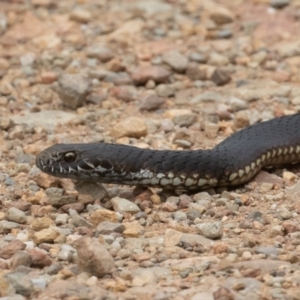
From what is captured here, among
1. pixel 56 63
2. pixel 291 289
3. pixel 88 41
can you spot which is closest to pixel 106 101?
pixel 56 63

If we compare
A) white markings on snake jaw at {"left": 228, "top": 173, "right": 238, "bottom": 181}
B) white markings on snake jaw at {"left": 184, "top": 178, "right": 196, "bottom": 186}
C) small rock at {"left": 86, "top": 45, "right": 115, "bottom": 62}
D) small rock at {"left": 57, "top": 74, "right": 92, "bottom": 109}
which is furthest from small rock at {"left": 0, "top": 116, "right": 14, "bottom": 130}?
white markings on snake jaw at {"left": 228, "top": 173, "right": 238, "bottom": 181}

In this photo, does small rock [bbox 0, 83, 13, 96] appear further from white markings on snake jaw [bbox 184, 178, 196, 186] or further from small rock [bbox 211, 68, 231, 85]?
white markings on snake jaw [bbox 184, 178, 196, 186]

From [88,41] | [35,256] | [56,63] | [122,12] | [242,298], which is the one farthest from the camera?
[122,12]

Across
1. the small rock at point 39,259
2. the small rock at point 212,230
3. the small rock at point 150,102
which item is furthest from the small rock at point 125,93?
the small rock at point 39,259

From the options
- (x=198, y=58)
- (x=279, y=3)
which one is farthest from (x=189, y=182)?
(x=279, y=3)

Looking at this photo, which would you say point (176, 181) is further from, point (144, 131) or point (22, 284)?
point (22, 284)

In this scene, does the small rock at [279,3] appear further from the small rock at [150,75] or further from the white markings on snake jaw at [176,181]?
the white markings on snake jaw at [176,181]

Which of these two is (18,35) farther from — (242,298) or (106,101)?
(242,298)
